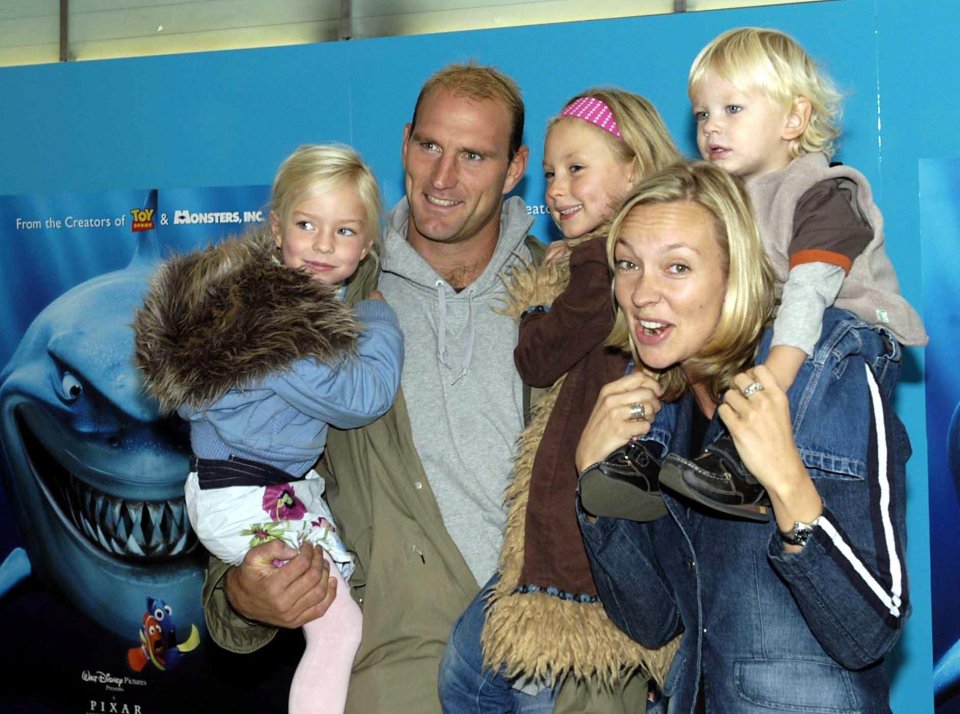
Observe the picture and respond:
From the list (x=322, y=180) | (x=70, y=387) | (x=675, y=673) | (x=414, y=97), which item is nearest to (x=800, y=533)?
(x=675, y=673)

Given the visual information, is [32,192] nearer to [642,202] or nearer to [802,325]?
[642,202]

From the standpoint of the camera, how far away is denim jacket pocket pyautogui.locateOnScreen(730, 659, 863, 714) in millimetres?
1929

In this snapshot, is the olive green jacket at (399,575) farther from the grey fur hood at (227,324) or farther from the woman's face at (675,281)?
the woman's face at (675,281)

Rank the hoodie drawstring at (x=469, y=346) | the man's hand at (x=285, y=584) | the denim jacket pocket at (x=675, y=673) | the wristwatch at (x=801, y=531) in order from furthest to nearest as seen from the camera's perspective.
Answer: the hoodie drawstring at (x=469, y=346) → the man's hand at (x=285, y=584) → the denim jacket pocket at (x=675, y=673) → the wristwatch at (x=801, y=531)

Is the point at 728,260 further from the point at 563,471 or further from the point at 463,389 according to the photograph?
the point at 463,389

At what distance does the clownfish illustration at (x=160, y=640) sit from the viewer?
4902 millimetres

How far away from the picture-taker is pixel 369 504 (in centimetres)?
275

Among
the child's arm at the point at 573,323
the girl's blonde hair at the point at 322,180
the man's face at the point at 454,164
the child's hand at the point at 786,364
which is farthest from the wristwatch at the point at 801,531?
the girl's blonde hair at the point at 322,180

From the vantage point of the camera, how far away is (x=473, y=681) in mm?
2561

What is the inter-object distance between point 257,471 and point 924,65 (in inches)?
106

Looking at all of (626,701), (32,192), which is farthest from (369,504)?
(32,192)

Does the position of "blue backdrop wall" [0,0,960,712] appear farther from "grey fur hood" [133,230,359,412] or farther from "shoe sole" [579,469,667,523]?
"shoe sole" [579,469,667,523]

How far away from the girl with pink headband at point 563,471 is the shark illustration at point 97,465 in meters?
2.63

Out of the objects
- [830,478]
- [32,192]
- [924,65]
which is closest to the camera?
[830,478]
